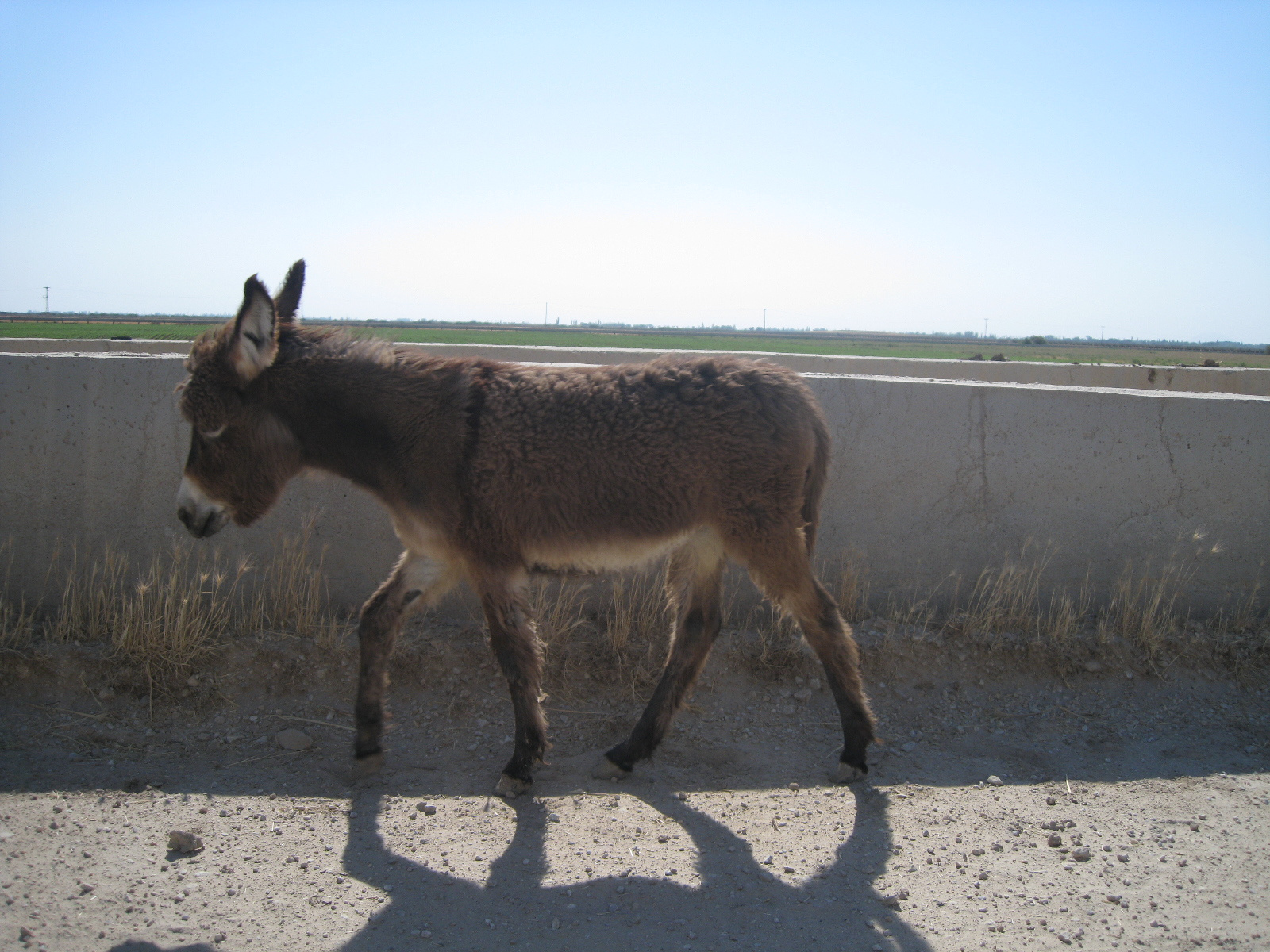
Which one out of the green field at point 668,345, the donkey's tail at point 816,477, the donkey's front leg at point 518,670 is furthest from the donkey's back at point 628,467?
the green field at point 668,345

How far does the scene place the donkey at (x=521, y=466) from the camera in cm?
379

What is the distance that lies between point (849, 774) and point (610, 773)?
1.13m

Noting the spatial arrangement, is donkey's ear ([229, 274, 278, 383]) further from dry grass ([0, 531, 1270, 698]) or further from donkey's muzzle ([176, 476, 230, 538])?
dry grass ([0, 531, 1270, 698])

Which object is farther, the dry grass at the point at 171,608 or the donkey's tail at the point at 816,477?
the dry grass at the point at 171,608

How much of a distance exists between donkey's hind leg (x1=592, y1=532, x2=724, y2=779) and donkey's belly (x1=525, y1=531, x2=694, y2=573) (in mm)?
231

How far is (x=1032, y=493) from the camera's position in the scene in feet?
16.8

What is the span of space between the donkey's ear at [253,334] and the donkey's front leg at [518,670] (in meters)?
1.46

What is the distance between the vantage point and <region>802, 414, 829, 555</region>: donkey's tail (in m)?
4.02

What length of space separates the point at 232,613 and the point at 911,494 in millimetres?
4137

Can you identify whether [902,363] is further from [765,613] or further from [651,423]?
[651,423]

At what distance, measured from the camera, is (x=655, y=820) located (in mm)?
3562

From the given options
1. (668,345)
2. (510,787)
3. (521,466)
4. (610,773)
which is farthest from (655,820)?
(668,345)

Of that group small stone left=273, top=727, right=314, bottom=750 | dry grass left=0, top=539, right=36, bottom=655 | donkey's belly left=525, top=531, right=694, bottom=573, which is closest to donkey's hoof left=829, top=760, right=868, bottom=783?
donkey's belly left=525, top=531, right=694, bottom=573

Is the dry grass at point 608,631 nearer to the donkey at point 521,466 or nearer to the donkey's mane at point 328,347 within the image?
the donkey at point 521,466
